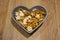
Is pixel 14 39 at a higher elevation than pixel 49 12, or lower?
lower

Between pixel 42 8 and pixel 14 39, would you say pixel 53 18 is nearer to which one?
pixel 42 8

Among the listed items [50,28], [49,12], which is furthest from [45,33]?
[49,12]

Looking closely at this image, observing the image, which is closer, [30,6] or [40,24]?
[40,24]
